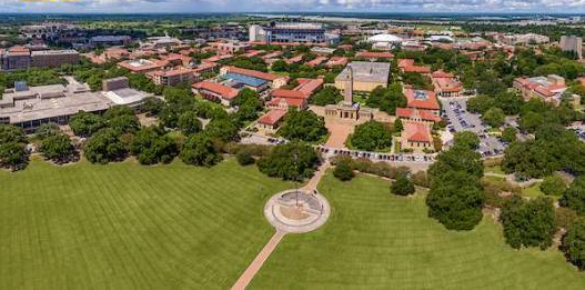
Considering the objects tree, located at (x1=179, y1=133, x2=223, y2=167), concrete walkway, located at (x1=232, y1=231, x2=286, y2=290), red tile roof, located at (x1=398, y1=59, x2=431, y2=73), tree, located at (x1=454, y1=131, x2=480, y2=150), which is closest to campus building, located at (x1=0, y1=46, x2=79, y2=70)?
tree, located at (x1=179, y1=133, x2=223, y2=167)

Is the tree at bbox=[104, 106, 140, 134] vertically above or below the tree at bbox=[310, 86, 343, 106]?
below

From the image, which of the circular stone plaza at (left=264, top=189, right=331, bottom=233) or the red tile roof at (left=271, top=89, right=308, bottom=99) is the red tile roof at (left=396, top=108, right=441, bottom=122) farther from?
the circular stone plaza at (left=264, top=189, right=331, bottom=233)

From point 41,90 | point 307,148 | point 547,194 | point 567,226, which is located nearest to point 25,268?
point 307,148

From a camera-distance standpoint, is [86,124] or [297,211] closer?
[297,211]

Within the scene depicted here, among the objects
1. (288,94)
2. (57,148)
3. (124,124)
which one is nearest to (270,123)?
(288,94)

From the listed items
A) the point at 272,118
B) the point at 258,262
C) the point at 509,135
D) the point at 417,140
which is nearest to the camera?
the point at 258,262

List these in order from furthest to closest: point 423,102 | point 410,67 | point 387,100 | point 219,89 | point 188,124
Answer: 1. point 410,67
2. point 219,89
3. point 387,100
4. point 423,102
5. point 188,124

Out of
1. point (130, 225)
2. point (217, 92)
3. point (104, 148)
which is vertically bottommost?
point (130, 225)

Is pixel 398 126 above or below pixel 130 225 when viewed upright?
above

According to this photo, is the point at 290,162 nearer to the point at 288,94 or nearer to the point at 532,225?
the point at 532,225
